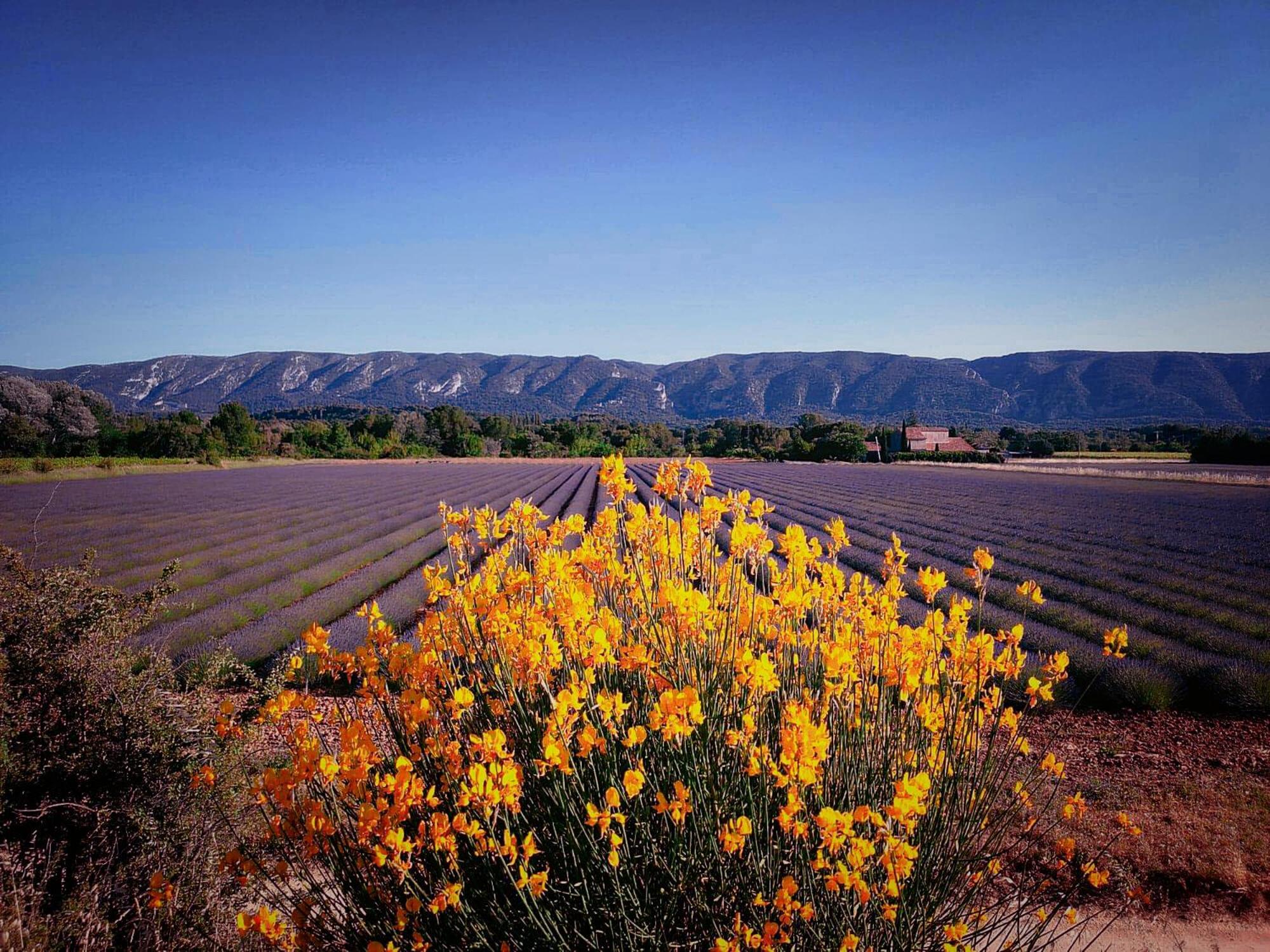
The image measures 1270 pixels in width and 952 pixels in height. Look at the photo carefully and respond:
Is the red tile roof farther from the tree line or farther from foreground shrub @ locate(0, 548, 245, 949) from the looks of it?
foreground shrub @ locate(0, 548, 245, 949)

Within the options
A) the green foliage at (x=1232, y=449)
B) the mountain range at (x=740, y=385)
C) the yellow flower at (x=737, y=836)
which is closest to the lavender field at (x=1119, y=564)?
the yellow flower at (x=737, y=836)

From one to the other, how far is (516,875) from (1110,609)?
8072mm

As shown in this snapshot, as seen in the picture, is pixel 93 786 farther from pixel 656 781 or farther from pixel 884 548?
pixel 884 548

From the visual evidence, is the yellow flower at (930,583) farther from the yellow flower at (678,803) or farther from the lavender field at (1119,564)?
the lavender field at (1119,564)

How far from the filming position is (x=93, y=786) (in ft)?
8.41

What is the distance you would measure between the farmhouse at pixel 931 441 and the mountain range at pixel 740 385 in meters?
36.1

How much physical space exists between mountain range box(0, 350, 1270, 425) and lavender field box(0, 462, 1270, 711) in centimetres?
8757

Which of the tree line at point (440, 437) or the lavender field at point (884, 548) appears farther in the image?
the tree line at point (440, 437)

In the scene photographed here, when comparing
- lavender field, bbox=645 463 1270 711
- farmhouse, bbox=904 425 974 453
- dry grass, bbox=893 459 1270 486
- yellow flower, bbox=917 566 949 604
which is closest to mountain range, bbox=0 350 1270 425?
farmhouse, bbox=904 425 974 453

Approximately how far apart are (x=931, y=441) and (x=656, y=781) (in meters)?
75.4

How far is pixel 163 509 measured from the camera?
18.2m

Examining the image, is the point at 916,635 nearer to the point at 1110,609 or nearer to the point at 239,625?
the point at 1110,609

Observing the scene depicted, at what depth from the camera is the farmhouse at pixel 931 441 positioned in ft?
213

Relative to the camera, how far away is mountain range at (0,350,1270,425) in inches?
3846
